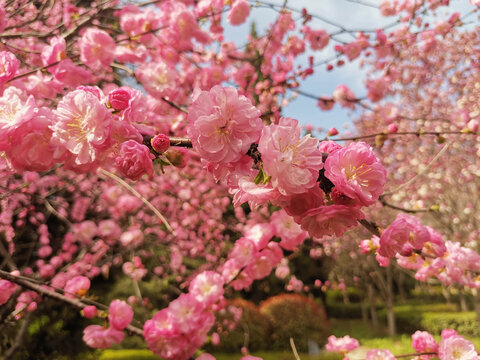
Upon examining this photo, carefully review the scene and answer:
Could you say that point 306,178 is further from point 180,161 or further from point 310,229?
point 180,161

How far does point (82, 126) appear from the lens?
811 millimetres

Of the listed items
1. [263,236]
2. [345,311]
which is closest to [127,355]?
[263,236]

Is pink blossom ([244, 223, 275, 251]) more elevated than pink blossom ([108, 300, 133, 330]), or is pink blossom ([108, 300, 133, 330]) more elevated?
pink blossom ([244, 223, 275, 251])

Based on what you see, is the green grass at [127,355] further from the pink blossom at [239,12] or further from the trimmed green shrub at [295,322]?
the pink blossom at [239,12]

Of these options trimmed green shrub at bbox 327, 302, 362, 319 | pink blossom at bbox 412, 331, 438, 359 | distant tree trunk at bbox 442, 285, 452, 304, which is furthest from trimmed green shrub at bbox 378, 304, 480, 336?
pink blossom at bbox 412, 331, 438, 359

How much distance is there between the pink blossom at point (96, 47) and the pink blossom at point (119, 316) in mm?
1549

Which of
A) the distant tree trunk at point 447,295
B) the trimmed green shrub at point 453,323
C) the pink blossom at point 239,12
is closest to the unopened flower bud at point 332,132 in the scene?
the pink blossom at point 239,12

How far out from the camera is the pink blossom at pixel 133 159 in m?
0.78

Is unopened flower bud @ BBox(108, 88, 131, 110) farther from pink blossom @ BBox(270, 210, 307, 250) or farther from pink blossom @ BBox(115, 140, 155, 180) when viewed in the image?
pink blossom @ BBox(270, 210, 307, 250)

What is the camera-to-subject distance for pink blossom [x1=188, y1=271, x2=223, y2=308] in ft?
5.87

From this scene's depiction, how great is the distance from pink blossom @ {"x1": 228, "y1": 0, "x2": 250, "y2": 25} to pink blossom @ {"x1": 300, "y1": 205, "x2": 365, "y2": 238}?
2635mm

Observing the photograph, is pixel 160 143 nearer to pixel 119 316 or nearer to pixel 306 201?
pixel 306 201

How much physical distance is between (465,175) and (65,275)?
830 centimetres

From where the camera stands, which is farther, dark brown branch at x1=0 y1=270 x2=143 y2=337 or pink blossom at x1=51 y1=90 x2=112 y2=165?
dark brown branch at x1=0 y1=270 x2=143 y2=337
